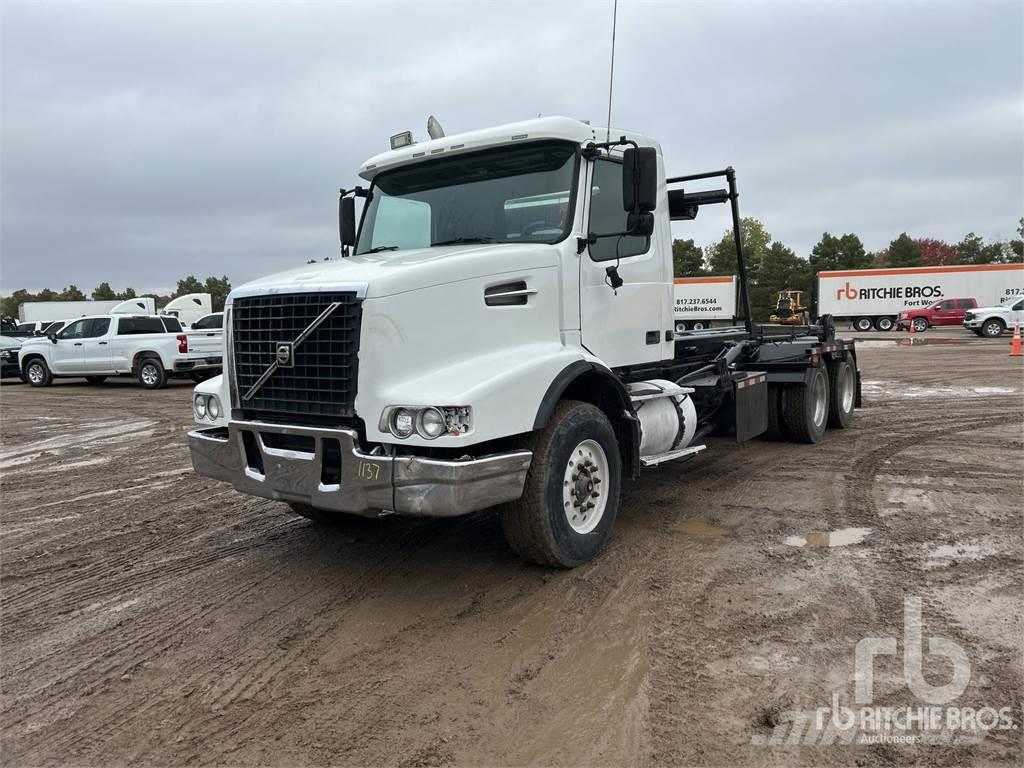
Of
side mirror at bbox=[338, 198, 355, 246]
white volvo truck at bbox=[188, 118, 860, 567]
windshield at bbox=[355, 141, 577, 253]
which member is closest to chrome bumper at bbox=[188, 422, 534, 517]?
white volvo truck at bbox=[188, 118, 860, 567]

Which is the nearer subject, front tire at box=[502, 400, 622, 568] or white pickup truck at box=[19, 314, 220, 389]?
front tire at box=[502, 400, 622, 568]

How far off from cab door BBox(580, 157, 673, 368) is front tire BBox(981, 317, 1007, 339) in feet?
105

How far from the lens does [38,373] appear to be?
20.8 m

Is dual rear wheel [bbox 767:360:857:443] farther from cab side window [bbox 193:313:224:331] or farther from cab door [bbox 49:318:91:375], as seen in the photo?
cab door [bbox 49:318:91:375]

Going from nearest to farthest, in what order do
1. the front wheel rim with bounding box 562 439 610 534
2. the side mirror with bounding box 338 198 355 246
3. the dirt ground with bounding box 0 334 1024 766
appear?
1. the dirt ground with bounding box 0 334 1024 766
2. the front wheel rim with bounding box 562 439 610 534
3. the side mirror with bounding box 338 198 355 246

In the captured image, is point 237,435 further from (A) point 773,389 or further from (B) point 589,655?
(A) point 773,389

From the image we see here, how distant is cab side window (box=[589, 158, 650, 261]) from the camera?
5.25m

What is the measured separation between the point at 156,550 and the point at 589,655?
3.60 metres

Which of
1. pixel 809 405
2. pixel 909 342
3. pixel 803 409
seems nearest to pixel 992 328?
pixel 909 342

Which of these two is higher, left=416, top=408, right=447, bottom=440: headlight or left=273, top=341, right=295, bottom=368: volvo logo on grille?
left=273, top=341, right=295, bottom=368: volvo logo on grille

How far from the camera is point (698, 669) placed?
3.48 meters

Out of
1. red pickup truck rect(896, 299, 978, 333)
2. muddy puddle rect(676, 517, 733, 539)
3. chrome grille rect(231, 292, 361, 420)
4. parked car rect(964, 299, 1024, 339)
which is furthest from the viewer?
red pickup truck rect(896, 299, 978, 333)

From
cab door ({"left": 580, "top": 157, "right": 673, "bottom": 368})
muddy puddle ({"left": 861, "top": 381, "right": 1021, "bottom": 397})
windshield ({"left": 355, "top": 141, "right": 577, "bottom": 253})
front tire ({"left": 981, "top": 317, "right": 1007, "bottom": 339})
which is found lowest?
muddy puddle ({"left": 861, "top": 381, "right": 1021, "bottom": 397})

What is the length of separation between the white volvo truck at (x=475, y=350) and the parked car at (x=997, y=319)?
31778 mm
